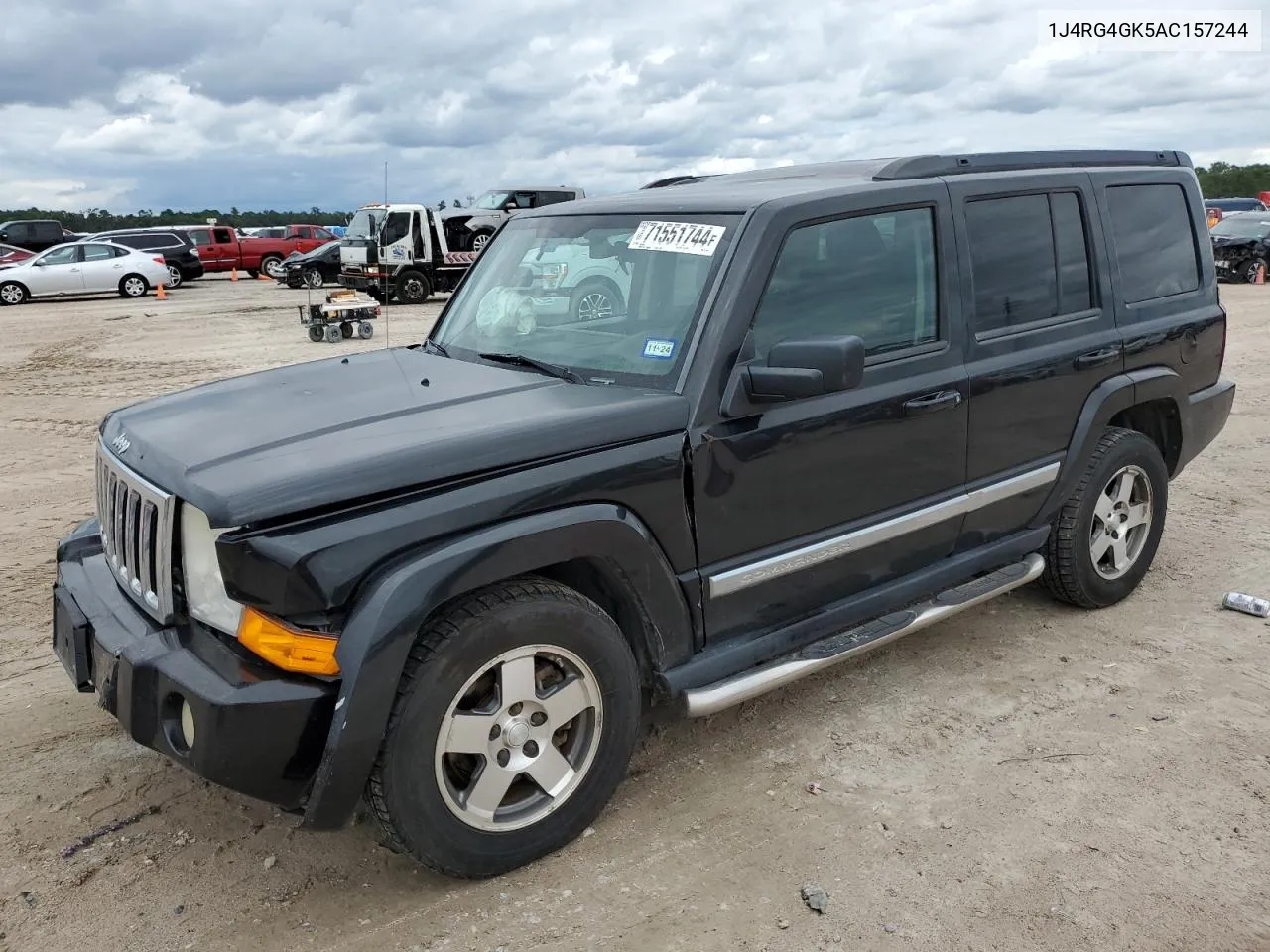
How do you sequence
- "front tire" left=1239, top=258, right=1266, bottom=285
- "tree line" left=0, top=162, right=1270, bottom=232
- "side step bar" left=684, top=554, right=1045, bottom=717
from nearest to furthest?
"side step bar" left=684, top=554, right=1045, bottom=717, "front tire" left=1239, top=258, right=1266, bottom=285, "tree line" left=0, top=162, right=1270, bottom=232

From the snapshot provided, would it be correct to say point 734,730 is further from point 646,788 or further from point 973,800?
point 973,800

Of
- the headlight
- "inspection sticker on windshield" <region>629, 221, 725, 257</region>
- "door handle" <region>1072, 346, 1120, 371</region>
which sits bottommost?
the headlight

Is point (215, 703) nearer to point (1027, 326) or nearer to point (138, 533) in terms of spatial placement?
point (138, 533)

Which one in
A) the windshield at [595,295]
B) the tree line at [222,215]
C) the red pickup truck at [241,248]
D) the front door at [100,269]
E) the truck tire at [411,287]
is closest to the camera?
the windshield at [595,295]

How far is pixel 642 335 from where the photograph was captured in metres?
3.41

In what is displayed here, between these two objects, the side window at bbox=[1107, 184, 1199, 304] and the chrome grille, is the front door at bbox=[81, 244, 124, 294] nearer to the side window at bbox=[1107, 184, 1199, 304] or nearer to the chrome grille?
the chrome grille

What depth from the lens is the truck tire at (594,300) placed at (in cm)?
361

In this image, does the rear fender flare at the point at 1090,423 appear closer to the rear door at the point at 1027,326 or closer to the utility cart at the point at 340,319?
the rear door at the point at 1027,326

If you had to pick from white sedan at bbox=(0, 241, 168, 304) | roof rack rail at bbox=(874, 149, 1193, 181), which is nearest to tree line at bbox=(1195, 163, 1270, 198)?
white sedan at bbox=(0, 241, 168, 304)

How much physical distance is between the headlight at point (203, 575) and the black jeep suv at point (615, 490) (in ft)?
0.04

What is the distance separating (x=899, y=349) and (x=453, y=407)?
5.26 ft

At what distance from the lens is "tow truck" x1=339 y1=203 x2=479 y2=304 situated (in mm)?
21656

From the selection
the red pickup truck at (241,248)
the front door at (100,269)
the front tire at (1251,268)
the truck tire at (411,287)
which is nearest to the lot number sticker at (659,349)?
the truck tire at (411,287)

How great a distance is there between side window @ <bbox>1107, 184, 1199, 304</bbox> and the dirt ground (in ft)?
4.84
